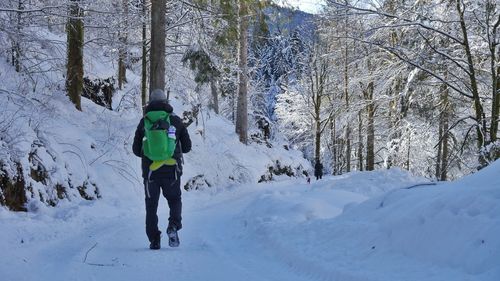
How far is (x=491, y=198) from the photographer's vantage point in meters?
4.28

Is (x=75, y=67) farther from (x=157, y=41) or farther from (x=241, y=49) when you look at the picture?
(x=241, y=49)

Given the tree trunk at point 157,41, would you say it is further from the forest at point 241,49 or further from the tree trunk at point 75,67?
the tree trunk at point 75,67

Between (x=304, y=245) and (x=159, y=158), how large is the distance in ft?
6.52

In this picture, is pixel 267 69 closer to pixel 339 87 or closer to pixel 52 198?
pixel 339 87

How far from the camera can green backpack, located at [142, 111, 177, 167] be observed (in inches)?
232

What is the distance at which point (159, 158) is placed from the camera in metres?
→ 5.94

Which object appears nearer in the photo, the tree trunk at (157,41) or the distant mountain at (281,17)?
the tree trunk at (157,41)

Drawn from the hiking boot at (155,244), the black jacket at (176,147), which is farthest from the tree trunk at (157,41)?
the hiking boot at (155,244)

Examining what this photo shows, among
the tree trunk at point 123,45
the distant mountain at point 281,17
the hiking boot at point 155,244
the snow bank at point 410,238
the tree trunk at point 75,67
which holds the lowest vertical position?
the hiking boot at point 155,244

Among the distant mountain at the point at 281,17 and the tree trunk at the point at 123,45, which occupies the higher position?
the distant mountain at the point at 281,17

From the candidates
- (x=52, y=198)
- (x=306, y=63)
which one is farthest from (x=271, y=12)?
(x=52, y=198)

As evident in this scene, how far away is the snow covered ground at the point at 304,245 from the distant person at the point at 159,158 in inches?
12.1

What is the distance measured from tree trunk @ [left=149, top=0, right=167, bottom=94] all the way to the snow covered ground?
4417 mm

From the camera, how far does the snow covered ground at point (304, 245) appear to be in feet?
13.3
